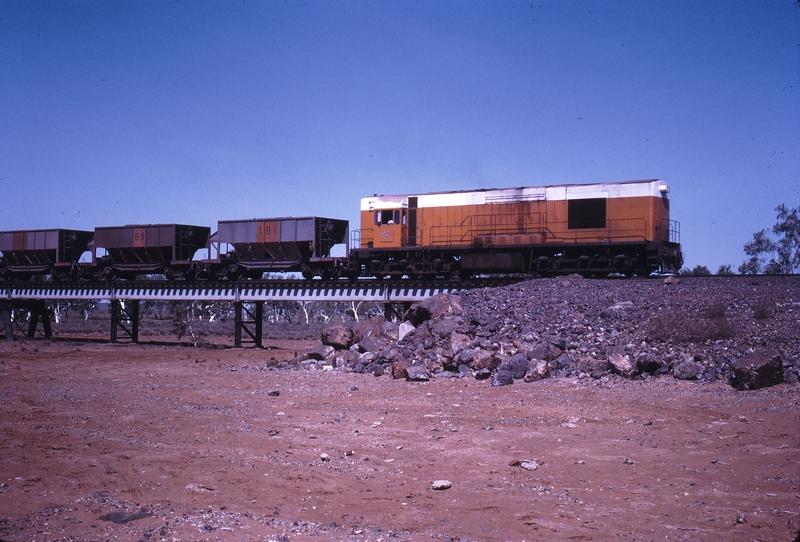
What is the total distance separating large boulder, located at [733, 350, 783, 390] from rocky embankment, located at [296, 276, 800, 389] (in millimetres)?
18

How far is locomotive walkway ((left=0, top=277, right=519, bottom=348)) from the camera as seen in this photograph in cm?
2406

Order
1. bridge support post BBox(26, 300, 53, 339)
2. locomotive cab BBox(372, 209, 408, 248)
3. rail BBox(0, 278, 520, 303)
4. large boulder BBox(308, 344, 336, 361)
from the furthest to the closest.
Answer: bridge support post BBox(26, 300, 53, 339), locomotive cab BBox(372, 209, 408, 248), rail BBox(0, 278, 520, 303), large boulder BBox(308, 344, 336, 361)

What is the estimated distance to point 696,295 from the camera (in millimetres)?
16781

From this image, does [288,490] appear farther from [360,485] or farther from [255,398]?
[255,398]

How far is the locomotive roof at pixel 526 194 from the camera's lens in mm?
23516

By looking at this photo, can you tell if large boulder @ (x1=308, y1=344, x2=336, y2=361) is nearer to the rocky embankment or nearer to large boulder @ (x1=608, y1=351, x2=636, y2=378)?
the rocky embankment

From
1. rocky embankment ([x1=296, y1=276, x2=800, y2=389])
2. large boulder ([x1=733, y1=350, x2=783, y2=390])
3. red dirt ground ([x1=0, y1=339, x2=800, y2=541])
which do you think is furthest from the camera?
rocky embankment ([x1=296, y1=276, x2=800, y2=389])

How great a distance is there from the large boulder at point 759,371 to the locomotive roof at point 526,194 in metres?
12.6

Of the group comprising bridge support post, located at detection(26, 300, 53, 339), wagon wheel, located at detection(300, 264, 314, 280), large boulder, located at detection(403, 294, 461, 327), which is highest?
wagon wheel, located at detection(300, 264, 314, 280)

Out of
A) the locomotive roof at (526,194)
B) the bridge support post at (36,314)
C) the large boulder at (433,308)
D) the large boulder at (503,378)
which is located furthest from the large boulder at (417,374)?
the bridge support post at (36,314)

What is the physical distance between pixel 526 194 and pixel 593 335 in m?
11.3

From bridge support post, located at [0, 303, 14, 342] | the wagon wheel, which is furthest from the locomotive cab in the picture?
bridge support post, located at [0, 303, 14, 342]

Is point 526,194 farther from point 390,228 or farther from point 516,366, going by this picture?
point 516,366

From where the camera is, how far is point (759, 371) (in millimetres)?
11383
